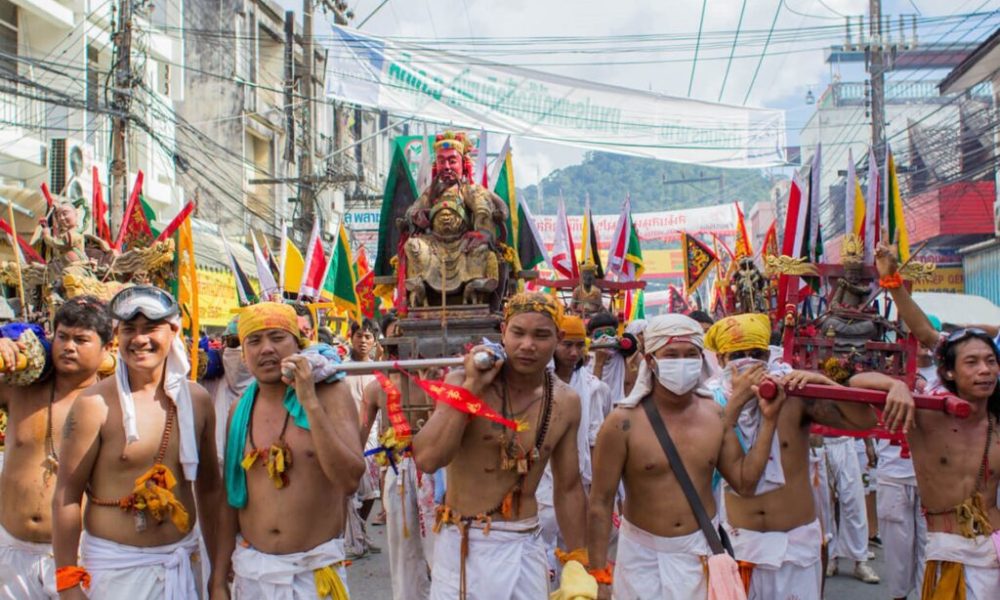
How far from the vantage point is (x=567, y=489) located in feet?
15.3

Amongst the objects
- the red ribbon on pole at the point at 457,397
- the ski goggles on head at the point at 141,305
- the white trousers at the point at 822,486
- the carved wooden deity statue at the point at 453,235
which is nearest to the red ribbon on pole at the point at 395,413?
the red ribbon on pole at the point at 457,397

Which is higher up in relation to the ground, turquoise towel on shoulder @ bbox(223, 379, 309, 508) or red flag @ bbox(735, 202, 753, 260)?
red flag @ bbox(735, 202, 753, 260)

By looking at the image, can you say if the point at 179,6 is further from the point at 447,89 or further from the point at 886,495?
the point at 886,495

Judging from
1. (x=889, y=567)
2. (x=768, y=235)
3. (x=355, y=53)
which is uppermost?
(x=355, y=53)

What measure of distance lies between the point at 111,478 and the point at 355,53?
15868mm

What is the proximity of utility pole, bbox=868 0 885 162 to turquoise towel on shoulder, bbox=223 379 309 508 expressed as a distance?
64.7 ft

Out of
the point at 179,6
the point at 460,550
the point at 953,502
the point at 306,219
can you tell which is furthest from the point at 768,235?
the point at 179,6

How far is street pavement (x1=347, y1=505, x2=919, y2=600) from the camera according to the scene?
26.9 feet

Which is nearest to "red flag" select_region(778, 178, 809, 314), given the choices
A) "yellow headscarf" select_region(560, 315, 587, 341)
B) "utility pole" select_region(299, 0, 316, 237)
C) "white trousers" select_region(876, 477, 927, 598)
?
"white trousers" select_region(876, 477, 927, 598)

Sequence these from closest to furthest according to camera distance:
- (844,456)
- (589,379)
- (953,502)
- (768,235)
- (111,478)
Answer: (111,478) < (953,502) < (589,379) < (844,456) < (768,235)

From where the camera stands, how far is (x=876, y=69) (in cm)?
2278

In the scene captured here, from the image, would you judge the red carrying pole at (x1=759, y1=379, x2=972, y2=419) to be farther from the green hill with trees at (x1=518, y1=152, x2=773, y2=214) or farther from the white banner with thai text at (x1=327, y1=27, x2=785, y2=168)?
the green hill with trees at (x1=518, y1=152, x2=773, y2=214)

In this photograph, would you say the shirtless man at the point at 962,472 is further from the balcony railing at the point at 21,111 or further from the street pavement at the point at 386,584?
the balcony railing at the point at 21,111

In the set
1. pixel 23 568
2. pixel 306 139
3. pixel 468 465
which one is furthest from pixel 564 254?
pixel 306 139
